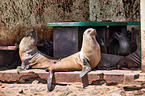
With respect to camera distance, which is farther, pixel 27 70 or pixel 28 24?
pixel 28 24

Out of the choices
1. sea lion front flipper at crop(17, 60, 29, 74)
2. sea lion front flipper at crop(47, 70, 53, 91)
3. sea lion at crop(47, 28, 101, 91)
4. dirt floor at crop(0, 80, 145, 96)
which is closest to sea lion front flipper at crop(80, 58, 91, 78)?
sea lion at crop(47, 28, 101, 91)

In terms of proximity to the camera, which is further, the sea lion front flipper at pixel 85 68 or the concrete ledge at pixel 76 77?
the sea lion front flipper at pixel 85 68

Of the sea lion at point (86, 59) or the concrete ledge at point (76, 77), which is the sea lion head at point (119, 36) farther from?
the concrete ledge at point (76, 77)

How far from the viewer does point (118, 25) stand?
25.8 ft

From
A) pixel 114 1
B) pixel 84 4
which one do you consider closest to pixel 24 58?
pixel 84 4

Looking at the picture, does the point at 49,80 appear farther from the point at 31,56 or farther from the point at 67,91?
the point at 31,56

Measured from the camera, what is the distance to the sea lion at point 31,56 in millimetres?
6957

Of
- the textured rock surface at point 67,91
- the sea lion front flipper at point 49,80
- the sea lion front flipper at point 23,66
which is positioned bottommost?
the textured rock surface at point 67,91

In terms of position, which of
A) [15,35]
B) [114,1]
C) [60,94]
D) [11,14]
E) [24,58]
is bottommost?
[60,94]

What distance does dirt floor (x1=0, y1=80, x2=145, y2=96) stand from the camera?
209 inches

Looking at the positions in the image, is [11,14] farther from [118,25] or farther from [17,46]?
[118,25]

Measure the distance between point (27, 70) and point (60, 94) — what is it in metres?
1.55

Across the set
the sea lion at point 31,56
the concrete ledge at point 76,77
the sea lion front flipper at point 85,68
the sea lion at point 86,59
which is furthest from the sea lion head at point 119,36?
the sea lion at point 31,56

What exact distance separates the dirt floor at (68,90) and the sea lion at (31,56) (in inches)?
33.3
